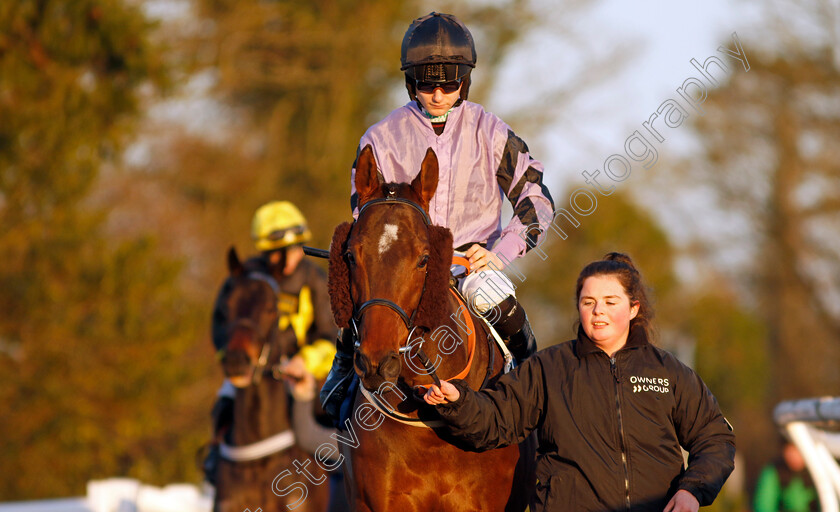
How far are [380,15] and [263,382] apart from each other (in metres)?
13.7

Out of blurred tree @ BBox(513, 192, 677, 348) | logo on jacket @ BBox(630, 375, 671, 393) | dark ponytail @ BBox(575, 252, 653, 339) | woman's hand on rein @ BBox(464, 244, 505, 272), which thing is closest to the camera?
logo on jacket @ BBox(630, 375, 671, 393)

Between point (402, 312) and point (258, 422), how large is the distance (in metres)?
3.43

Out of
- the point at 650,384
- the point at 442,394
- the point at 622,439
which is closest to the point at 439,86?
the point at 442,394

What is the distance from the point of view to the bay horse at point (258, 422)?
6.48m

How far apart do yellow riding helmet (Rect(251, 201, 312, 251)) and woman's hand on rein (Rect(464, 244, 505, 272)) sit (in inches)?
135

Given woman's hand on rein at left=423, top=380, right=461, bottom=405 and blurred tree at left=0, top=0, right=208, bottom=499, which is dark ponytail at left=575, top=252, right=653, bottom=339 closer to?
woman's hand on rein at left=423, top=380, right=461, bottom=405

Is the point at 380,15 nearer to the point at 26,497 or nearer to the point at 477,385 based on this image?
the point at 26,497

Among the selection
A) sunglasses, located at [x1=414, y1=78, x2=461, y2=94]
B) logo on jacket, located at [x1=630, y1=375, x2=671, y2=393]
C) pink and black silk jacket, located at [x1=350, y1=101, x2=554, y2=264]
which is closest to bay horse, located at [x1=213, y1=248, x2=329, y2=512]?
pink and black silk jacket, located at [x1=350, y1=101, x2=554, y2=264]

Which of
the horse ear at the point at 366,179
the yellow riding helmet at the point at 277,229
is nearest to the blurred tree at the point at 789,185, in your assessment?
the yellow riding helmet at the point at 277,229

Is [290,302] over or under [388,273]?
over

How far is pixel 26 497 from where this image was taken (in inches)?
474

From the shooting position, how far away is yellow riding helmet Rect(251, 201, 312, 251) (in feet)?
24.1

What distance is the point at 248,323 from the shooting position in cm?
664

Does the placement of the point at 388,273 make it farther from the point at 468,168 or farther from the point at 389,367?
the point at 468,168
